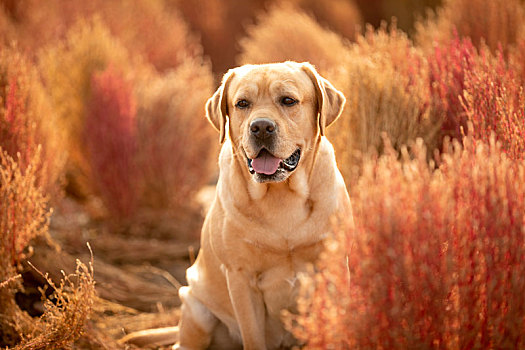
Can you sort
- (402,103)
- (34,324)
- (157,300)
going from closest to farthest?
(34,324), (402,103), (157,300)

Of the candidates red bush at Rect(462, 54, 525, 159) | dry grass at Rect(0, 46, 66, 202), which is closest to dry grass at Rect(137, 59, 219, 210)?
dry grass at Rect(0, 46, 66, 202)

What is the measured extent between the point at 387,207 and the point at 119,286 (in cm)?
305

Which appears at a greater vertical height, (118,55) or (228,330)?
(118,55)

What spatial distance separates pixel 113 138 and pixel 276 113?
11.0ft

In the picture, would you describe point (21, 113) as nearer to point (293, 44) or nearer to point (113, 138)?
point (113, 138)

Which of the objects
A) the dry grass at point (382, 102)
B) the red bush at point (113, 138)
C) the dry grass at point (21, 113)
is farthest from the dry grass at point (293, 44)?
the dry grass at point (21, 113)

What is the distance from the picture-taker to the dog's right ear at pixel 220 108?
9.50 ft

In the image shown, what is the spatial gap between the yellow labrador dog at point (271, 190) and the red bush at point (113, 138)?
3004 mm

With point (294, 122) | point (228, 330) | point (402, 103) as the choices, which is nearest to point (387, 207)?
point (294, 122)

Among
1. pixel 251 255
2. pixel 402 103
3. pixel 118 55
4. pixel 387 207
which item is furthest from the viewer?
pixel 118 55

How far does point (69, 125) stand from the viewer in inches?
239

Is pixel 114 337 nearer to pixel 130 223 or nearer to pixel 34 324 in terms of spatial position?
pixel 34 324

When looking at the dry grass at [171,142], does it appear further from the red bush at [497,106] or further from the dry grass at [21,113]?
the red bush at [497,106]

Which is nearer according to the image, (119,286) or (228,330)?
(228,330)
